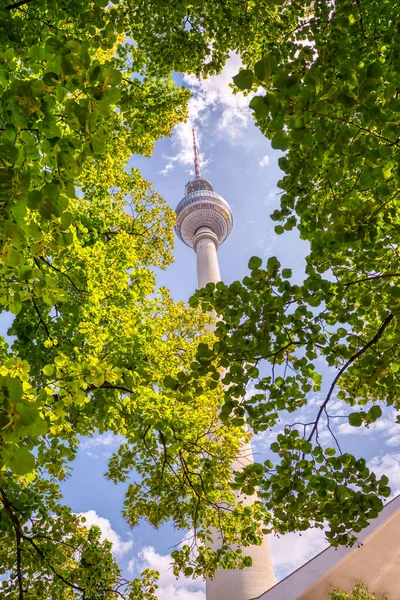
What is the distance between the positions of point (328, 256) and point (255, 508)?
17.0 ft

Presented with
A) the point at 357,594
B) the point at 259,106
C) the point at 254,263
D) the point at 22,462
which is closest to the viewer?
the point at 22,462

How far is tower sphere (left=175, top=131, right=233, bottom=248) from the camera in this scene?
50688mm

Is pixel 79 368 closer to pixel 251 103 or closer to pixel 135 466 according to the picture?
pixel 251 103

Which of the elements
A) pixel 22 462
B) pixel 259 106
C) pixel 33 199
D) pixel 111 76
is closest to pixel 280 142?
pixel 259 106

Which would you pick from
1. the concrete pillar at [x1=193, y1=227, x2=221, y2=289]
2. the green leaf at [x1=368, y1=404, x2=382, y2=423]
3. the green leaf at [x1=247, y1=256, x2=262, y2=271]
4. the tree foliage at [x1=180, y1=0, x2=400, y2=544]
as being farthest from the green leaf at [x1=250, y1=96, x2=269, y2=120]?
the concrete pillar at [x1=193, y1=227, x2=221, y2=289]

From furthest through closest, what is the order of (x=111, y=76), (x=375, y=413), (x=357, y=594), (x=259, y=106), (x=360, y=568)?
1. (x=360, y=568)
2. (x=357, y=594)
3. (x=375, y=413)
4. (x=259, y=106)
5. (x=111, y=76)

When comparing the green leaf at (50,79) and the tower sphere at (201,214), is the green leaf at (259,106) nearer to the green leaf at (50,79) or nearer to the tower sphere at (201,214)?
the green leaf at (50,79)

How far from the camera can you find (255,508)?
6.96m

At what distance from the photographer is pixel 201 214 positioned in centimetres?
5066

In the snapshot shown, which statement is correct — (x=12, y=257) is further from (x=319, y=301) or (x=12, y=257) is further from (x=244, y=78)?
(x=319, y=301)

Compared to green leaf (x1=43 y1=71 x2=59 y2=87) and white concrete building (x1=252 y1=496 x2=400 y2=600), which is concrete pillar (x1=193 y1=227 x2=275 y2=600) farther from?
green leaf (x1=43 y1=71 x2=59 y2=87)

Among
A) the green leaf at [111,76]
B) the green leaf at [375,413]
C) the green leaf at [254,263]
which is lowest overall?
the green leaf at [375,413]

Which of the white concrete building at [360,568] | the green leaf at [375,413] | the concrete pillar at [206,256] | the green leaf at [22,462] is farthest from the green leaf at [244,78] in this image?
the concrete pillar at [206,256]

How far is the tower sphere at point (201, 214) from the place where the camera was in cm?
5069
